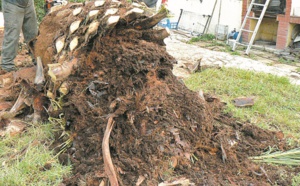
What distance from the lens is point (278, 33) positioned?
8914mm

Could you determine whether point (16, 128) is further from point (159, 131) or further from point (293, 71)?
point (293, 71)

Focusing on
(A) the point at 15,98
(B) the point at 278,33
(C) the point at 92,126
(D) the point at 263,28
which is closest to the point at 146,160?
(C) the point at 92,126

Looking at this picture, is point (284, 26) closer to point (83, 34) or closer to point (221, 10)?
point (221, 10)

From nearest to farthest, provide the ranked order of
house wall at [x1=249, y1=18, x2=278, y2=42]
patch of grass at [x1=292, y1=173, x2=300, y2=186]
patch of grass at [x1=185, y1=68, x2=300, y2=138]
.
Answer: patch of grass at [x1=292, y1=173, x2=300, y2=186] → patch of grass at [x1=185, y1=68, x2=300, y2=138] → house wall at [x1=249, y1=18, x2=278, y2=42]

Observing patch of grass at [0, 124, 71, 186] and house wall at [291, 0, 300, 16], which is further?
house wall at [291, 0, 300, 16]

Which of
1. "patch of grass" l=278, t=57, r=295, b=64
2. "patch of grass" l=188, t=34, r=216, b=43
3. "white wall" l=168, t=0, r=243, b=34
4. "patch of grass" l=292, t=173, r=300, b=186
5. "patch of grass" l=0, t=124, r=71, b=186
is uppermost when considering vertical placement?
"white wall" l=168, t=0, r=243, b=34

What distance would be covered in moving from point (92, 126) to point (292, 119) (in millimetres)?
2814

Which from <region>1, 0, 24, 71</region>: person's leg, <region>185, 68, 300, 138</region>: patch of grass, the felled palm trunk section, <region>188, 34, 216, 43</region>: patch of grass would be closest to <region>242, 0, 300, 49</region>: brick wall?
<region>188, 34, 216, 43</region>: patch of grass

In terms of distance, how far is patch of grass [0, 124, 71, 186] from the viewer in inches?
96.4

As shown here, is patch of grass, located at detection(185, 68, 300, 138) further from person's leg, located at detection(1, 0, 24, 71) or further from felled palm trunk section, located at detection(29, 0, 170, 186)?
person's leg, located at detection(1, 0, 24, 71)

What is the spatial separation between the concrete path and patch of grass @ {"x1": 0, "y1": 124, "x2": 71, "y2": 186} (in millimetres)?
3325

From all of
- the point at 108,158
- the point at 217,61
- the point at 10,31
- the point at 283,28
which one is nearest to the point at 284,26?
the point at 283,28

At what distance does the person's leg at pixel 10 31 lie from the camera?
14.4 feet

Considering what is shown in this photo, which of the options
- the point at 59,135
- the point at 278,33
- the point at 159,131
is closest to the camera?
the point at 159,131
